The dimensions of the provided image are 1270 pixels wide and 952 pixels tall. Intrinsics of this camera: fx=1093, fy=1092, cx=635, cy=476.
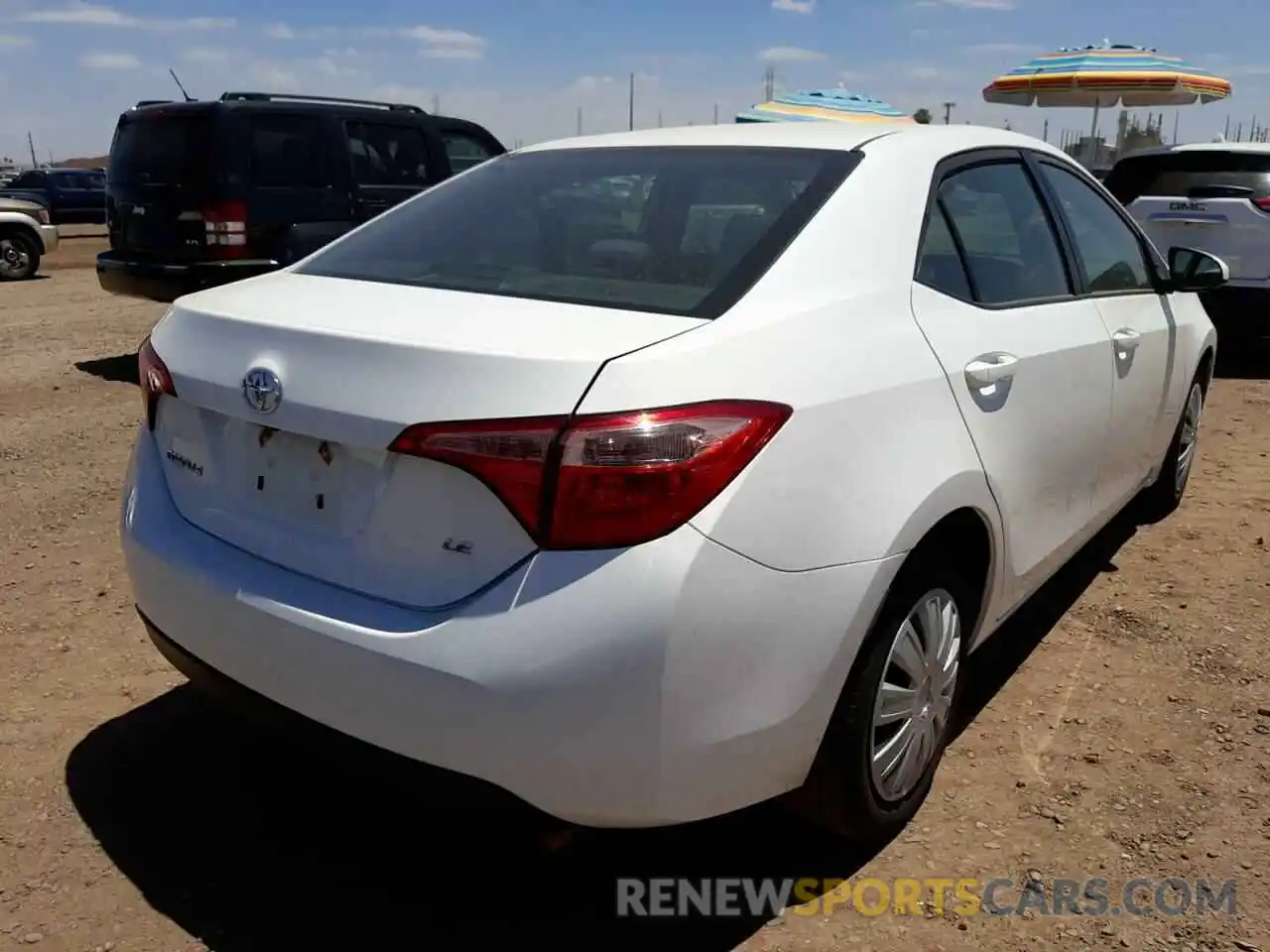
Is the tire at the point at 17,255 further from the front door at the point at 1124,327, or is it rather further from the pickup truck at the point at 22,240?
the front door at the point at 1124,327

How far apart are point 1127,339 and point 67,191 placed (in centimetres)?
2995

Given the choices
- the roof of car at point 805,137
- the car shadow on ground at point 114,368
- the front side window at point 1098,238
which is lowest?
the car shadow on ground at point 114,368

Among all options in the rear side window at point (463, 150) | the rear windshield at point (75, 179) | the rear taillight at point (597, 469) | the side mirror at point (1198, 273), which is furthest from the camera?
Result: the rear windshield at point (75, 179)

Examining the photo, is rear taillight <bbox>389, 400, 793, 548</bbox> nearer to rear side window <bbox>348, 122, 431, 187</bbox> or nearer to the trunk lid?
the trunk lid

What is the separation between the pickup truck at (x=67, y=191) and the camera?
2764 centimetres

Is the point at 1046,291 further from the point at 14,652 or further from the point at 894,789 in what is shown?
the point at 14,652

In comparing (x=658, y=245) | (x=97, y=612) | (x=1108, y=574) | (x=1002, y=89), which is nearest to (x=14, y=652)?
(x=97, y=612)

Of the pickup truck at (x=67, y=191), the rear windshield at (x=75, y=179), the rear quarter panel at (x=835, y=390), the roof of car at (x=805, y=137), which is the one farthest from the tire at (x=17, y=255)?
the rear quarter panel at (x=835, y=390)

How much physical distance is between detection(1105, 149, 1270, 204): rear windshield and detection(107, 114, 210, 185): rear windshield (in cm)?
694

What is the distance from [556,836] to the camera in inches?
78.1

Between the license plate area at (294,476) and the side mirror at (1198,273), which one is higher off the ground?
the side mirror at (1198,273)

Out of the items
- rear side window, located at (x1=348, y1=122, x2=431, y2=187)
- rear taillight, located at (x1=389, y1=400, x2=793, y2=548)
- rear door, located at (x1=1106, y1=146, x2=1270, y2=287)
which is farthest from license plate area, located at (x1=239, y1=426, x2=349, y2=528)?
rear door, located at (x1=1106, y1=146, x2=1270, y2=287)

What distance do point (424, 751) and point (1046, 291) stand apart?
2267 mm

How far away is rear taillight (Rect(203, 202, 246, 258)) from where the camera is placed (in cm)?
774
